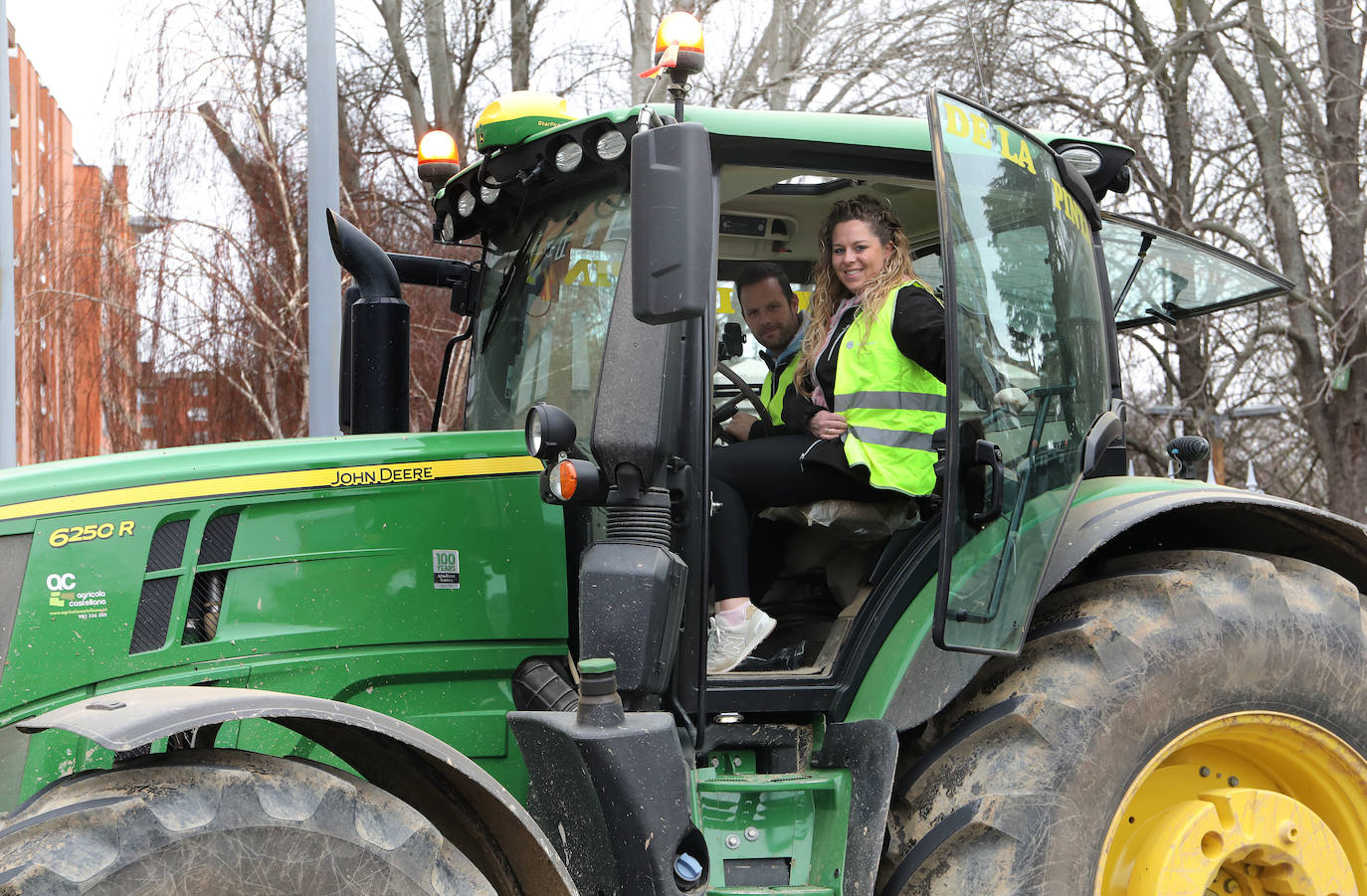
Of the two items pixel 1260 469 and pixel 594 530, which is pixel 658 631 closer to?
pixel 594 530

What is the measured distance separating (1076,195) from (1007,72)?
1005 centimetres

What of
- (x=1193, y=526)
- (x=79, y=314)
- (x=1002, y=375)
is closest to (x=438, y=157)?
(x=1002, y=375)

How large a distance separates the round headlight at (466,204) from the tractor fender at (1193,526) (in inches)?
80.7

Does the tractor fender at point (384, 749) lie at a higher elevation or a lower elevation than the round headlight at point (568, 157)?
lower

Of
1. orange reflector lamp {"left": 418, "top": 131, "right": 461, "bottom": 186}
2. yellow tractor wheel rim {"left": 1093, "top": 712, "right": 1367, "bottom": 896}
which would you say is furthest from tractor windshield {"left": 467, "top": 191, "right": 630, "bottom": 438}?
yellow tractor wheel rim {"left": 1093, "top": 712, "right": 1367, "bottom": 896}

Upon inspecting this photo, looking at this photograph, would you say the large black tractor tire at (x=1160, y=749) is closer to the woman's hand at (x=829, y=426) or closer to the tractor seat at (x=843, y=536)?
the tractor seat at (x=843, y=536)

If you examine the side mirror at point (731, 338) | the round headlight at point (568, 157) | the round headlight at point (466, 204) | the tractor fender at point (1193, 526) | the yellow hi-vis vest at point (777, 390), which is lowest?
the tractor fender at point (1193, 526)

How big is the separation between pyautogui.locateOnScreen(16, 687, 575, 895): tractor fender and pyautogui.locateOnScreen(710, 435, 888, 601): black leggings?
0.91m

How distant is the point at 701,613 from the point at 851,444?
0.63m

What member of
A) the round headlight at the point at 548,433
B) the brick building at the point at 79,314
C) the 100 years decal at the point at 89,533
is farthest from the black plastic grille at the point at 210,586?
the brick building at the point at 79,314

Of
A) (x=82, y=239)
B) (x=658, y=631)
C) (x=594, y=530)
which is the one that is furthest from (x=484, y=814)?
(x=82, y=239)

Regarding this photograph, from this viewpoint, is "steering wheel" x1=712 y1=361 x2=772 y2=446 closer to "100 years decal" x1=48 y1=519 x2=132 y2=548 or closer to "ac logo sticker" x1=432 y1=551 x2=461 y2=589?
"ac logo sticker" x1=432 y1=551 x2=461 y2=589

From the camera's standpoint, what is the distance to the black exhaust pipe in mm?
4371

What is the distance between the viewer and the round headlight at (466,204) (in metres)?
4.09
